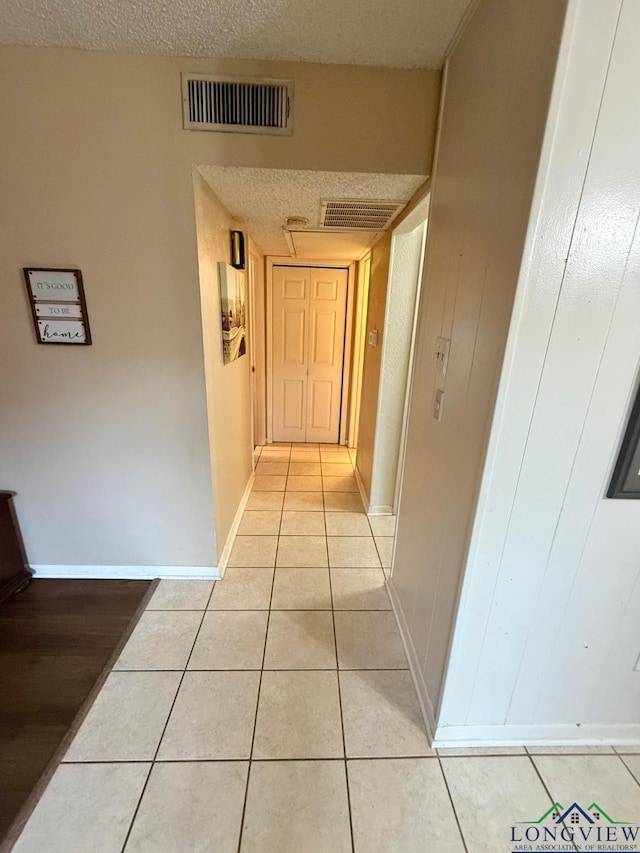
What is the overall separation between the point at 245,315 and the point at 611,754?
2965 millimetres

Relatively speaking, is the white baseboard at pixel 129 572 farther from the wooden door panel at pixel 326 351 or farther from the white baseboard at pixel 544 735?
→ the wooden door panel at pixel 326 351

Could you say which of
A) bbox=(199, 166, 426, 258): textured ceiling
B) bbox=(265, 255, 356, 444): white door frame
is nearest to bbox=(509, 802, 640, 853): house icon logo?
bbox=(199, 166, 426, 258): textured ceiling

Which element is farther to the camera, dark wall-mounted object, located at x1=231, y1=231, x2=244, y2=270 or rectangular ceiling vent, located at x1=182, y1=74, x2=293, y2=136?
dark wall-mounted object, located at x1=231, y1=231, x2=244, y2=270

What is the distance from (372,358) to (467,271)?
5.83ft

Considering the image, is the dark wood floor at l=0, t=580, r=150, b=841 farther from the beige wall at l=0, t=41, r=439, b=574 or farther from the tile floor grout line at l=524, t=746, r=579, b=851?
the tile floor grout line at l=524, t=746, r=579, b=851

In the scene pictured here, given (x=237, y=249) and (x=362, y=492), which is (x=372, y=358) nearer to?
(x=362, y=492)

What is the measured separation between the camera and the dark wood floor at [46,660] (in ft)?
3.98

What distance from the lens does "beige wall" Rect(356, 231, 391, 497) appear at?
255 centimetres

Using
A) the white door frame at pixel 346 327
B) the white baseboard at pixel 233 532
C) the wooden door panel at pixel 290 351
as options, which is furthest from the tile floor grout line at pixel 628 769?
the wooden door panel at pixel 290 351

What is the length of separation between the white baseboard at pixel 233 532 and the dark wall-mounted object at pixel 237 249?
1724 mm

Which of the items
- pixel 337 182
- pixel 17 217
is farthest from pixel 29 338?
pixel 337 182

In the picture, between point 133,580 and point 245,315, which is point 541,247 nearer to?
point 245,315

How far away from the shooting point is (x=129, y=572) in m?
2.06

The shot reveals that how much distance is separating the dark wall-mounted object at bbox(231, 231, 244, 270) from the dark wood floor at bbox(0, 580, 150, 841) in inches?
79.7
